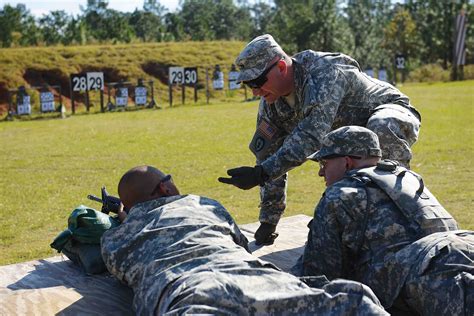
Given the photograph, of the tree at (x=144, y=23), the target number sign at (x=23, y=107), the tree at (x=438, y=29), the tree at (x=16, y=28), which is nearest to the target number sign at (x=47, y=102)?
the target number sign at (x=23, y=107)

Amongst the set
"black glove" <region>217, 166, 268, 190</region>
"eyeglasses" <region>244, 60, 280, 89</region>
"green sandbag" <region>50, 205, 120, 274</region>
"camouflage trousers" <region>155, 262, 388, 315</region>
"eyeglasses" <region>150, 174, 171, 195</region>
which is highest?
"eyeglasses" <region>244, 60, 280, 89</region>

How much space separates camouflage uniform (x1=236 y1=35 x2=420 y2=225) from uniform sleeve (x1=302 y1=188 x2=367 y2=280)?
90 cm

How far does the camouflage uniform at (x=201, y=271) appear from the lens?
272 cm

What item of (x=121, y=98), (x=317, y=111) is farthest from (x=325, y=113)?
(x=121, y=98)

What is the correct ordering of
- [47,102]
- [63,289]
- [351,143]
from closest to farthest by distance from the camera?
[351,143] < [63,289] < [47,102]

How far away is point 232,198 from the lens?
8.74m

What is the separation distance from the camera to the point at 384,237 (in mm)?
A: 3301

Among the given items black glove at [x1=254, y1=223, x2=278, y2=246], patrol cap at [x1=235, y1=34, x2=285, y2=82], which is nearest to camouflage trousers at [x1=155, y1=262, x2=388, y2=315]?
patrol cap at [x1=235, y1=34, x2=285, y2=82]

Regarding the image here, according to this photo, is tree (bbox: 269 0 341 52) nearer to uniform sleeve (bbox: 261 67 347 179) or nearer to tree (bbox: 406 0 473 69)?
tree (bbox: 406 0 473 69)

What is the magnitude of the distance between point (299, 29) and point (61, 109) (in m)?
24.9

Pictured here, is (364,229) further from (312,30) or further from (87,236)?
(312,30)

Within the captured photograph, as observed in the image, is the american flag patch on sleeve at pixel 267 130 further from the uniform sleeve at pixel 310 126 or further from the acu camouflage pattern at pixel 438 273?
the acu camouflage pattern at pixel 438 273

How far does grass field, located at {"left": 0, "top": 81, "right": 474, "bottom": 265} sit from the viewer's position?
778cm

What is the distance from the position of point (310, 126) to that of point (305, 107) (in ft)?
0.44
